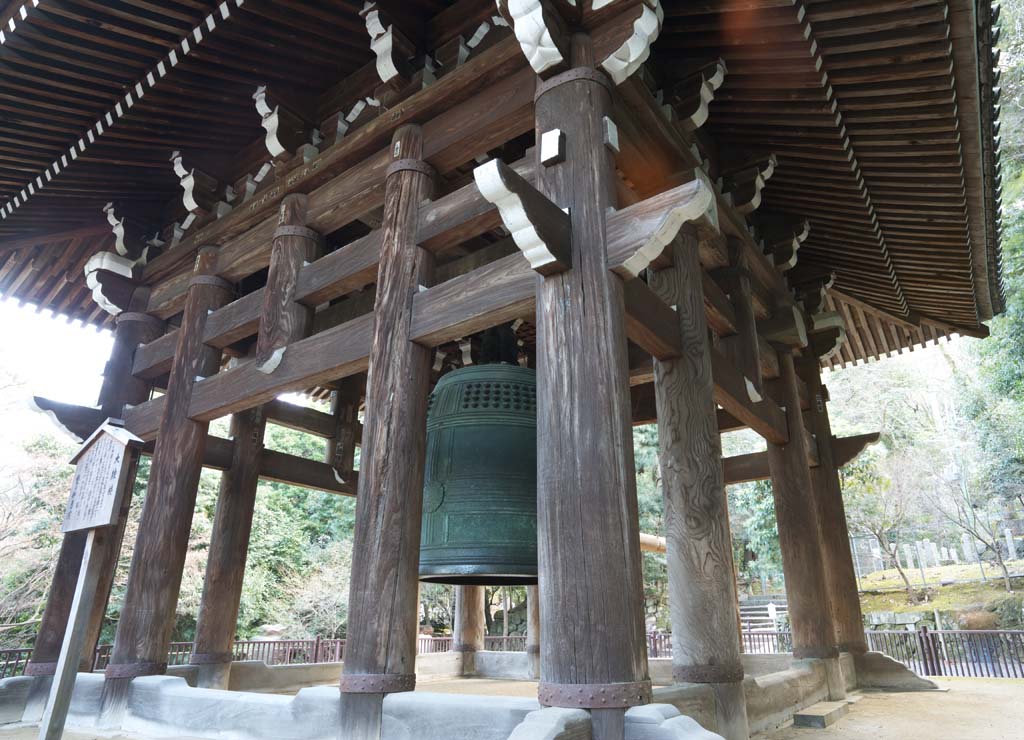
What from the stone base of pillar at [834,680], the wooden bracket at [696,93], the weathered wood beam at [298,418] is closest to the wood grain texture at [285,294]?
the weathered wood beam at [298,418]

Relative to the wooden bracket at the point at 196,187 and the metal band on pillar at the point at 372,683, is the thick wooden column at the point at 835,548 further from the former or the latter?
the wooden bracket at the point at 196,187

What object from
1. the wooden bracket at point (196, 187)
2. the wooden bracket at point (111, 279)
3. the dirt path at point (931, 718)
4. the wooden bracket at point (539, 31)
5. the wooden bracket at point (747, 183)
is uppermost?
the wooden bracket at point (196, 187)

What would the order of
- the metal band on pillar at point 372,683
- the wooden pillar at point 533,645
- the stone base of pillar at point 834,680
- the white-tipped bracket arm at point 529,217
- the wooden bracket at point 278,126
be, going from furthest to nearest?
1. the wooden pillar at point 533,645
2. the stone base of pillar at point 834,680
3. the wooden bracket at point 278,126
4. the metal band on pillar at point 372,683
5. the white-tipped bracket arm at point 529,217

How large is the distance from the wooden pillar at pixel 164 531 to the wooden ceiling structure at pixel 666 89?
169 centimetres

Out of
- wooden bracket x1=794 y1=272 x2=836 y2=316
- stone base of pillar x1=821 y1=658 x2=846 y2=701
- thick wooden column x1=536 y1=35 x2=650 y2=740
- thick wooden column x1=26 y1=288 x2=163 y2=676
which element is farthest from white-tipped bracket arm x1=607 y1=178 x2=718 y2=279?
wooden bracket x1=794 y1=272 x2=836 y2=316

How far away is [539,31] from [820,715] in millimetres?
4814

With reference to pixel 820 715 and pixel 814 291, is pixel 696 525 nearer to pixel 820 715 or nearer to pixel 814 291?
pixel 820 715

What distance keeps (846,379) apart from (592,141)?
36.5 meters

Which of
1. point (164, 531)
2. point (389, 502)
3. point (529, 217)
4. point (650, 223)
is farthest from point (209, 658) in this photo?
point (650, 223)

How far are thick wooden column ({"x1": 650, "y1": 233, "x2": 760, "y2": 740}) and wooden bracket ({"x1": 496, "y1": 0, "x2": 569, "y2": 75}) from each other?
5.35ft

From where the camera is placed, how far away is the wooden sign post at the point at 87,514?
3162 millimetres

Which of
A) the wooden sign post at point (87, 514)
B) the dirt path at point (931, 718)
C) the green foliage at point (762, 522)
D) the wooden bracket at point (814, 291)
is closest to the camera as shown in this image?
the wooden sign post at point (87, 514)

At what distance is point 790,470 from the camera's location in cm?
572

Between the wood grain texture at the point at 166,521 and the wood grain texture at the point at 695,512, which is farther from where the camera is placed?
the wood grain texture at the point at 166,521
